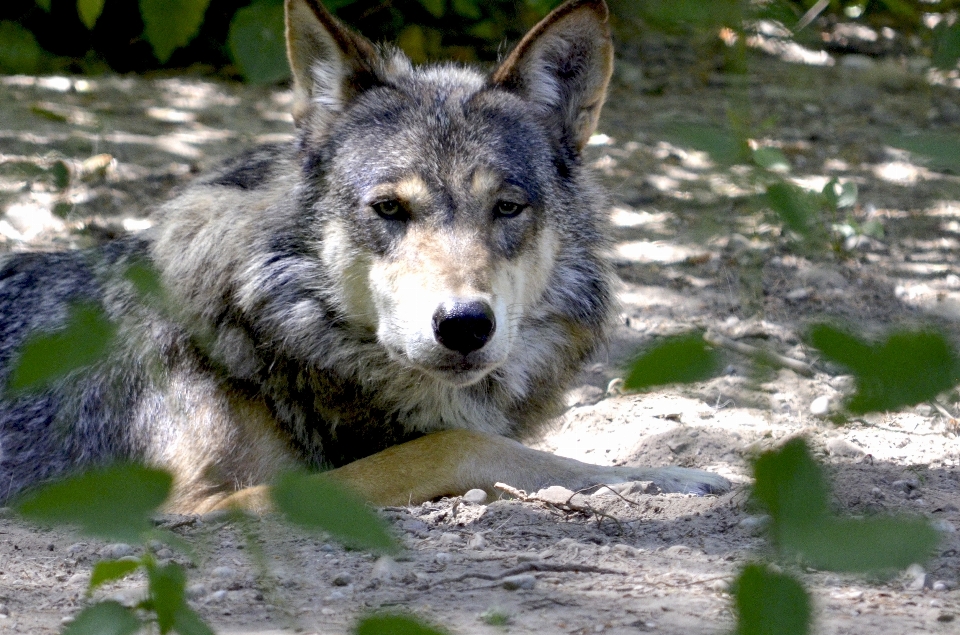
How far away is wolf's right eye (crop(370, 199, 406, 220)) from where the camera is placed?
4.23 m

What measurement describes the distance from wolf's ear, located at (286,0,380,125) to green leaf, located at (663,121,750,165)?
3.12m

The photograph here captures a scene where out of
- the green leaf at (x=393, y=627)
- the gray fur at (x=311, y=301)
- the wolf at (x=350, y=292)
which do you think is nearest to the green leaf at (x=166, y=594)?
the green leaf at (x=393, y=627)

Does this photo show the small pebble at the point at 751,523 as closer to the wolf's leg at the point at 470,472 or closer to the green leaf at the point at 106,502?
the wolf's leg at the point at 470,472

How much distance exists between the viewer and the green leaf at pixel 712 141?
57.5 inches

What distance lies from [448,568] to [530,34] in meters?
2.50

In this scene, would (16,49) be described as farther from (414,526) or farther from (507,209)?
(414,526)

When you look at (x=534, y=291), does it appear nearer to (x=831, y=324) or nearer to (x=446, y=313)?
(x=446, y=313)

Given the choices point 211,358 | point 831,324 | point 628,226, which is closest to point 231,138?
point 628,226

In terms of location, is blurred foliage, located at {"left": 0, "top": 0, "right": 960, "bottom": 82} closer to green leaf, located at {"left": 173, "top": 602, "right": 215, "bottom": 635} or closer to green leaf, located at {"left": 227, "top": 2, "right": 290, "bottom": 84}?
green leaf, located at {"left": 227, "top": 2, "right": 290, "bottom": 84}

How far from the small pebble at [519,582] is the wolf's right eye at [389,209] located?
1800 mm

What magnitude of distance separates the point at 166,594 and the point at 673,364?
0.94 meters

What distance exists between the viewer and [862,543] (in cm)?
134

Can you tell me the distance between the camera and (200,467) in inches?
169

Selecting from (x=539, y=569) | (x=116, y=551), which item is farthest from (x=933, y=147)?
(x=116, y=551)
